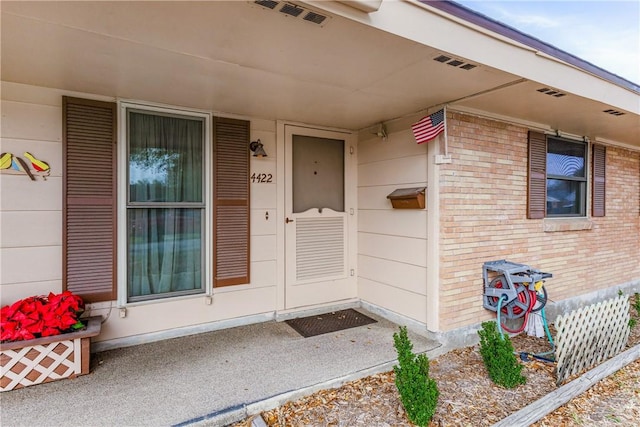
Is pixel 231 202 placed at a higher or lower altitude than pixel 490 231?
higher

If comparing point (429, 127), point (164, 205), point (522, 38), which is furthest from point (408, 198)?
point (164, 205)

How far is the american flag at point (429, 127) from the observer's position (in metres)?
3.31

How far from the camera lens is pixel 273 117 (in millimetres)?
3865

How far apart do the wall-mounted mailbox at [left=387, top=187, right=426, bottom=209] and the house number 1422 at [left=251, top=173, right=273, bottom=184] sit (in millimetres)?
1391

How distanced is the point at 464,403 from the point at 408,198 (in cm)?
188

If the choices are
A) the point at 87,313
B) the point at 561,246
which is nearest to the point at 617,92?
the point at 561,246

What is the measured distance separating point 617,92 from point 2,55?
5.18 metres

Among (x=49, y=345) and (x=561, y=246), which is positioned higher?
(x=561, y=246)

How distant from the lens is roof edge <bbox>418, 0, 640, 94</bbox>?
2.20 m

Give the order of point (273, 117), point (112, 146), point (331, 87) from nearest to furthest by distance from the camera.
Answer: point (331, 87)
point (112, 146)
point (273, 117)

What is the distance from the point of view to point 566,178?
4.66 metres

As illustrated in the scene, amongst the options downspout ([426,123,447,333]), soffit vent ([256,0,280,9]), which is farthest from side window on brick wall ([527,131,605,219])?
soffit vent ([256,0,280,9])

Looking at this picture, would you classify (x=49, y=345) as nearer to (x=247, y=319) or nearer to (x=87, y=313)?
(x=87, y=313)

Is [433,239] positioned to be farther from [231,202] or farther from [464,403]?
[231,202]
